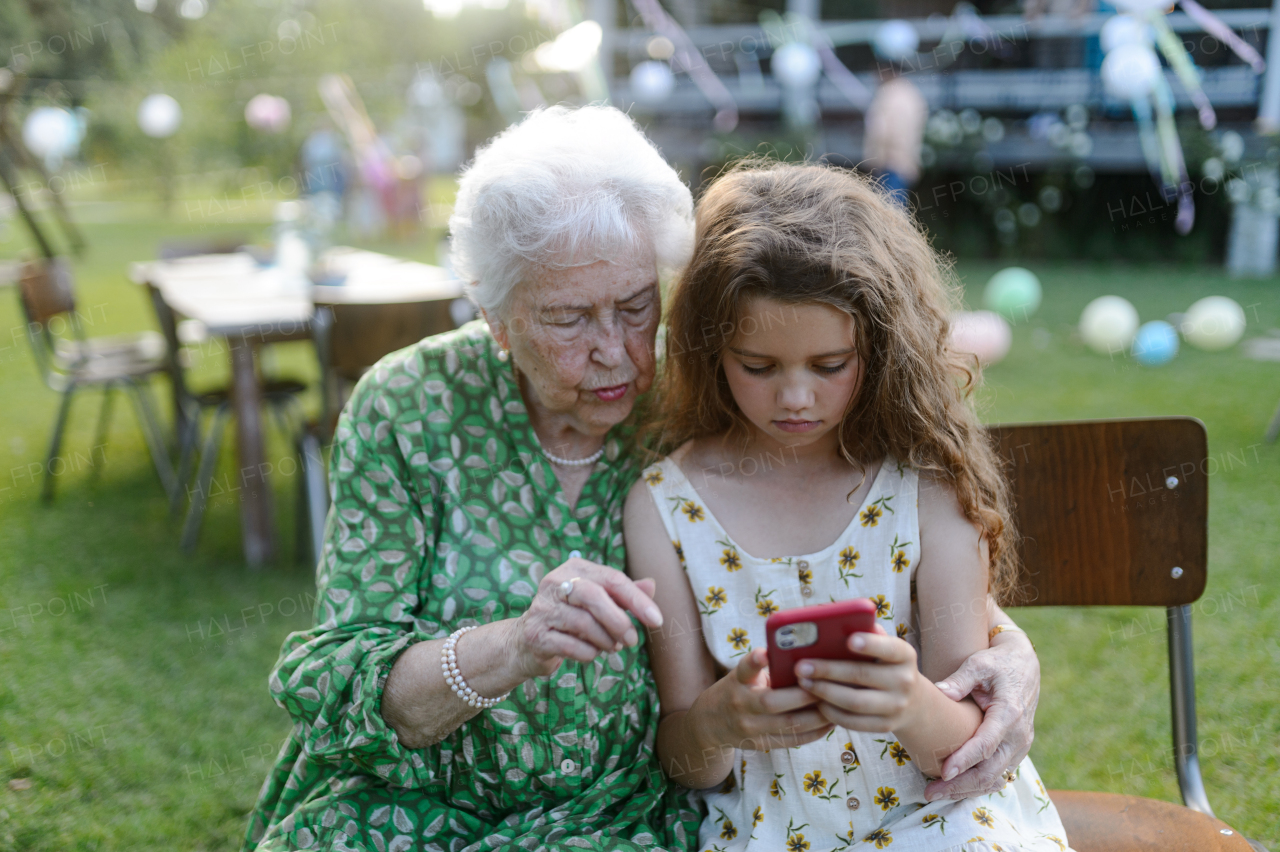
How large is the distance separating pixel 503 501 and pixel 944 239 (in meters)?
10.5

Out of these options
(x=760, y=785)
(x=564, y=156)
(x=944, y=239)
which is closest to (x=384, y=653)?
(x=760, y=785)

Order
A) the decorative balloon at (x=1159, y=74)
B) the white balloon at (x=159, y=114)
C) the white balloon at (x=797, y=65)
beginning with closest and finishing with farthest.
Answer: the decorative balloon at (x=1159, y=74), the white balloon at (x=797, y=65), the white balloon at (x=159, y=114)

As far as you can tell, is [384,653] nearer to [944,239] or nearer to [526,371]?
[526,371]

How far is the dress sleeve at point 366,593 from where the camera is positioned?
1352 mm

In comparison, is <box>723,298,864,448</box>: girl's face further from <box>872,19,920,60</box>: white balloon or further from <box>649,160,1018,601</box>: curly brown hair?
<box>872,19,920,60</box>: white balloon

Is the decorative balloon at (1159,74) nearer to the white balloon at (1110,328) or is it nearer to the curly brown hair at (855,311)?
the white balloon at (1110,328)

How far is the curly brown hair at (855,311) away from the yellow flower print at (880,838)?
409mm

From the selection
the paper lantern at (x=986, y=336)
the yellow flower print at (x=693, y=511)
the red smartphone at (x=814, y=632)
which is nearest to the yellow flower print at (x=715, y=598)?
the yellow flower print at (x=693, y=511)

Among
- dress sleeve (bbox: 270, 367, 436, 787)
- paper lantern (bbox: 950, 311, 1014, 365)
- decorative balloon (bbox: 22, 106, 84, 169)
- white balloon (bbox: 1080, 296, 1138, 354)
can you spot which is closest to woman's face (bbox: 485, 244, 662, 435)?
dress sleeve (bbox: 270, 367, 436, 787)

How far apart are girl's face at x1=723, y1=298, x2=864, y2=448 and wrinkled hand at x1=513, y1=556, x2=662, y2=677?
1.11 ft

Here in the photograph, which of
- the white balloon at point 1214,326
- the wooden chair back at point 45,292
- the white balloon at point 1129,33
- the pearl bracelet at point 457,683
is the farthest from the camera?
the white balloon at point 1129,33

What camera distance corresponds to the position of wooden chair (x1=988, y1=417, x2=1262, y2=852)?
5.10ft

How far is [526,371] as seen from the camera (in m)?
1.53

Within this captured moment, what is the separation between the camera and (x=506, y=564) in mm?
1476
